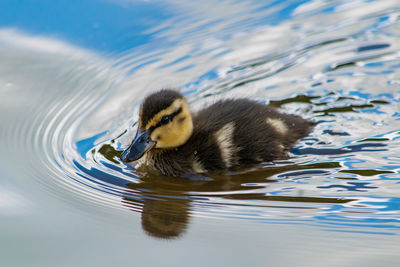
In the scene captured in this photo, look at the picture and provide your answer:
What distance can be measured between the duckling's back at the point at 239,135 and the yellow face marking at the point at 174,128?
0.16 feet

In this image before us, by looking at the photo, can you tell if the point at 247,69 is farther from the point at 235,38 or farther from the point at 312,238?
the point at 312,238

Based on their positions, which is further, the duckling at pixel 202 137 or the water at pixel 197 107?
the duckling at pixel 202 137

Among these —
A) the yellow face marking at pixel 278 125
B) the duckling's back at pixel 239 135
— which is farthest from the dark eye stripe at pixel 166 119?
the yellow face marking at pixel 278 125

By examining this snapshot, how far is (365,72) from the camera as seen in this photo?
3658 millimetres

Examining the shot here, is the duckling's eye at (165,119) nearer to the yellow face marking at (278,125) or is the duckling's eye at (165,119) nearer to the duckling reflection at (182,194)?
the duckling reflection at (182,194)

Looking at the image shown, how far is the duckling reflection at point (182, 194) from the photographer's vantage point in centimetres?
220

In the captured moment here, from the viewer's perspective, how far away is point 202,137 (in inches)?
117

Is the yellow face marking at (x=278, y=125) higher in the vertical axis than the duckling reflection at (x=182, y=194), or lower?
higher

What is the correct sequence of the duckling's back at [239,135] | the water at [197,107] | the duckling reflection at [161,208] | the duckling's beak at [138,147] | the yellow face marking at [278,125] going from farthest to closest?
the yellow face marking at [278,125] < the duckling's back at [239,135] < the duckling's beak at [138,147] < the duckling reflection at [161,208] < the water at [197,107]

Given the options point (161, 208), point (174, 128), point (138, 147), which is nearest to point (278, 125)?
point (174, 128)

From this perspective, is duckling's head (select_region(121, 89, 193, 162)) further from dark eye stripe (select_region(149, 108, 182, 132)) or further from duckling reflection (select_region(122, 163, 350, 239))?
duckling reflection (select_region(122, 163, 350, 239))

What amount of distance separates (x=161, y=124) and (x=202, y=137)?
0.71 ft

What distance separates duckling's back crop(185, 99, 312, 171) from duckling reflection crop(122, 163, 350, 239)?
0.27 ft

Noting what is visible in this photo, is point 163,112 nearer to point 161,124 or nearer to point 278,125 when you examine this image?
point 161,124
